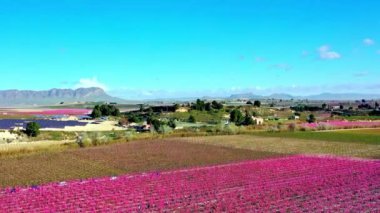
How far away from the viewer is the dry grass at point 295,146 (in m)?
38.4

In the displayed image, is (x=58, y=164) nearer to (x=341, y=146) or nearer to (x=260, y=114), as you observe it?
(x=341, y=146)

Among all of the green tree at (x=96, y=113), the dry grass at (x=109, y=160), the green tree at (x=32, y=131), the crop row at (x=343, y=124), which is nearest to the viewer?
the dry grass at (x=109, y=160)

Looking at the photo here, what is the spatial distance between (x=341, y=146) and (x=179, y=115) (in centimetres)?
5591

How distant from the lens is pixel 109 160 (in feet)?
113

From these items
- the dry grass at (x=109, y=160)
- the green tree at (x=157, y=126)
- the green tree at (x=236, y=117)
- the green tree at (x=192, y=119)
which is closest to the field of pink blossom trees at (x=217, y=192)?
the dry grass at (x=109, y=160)

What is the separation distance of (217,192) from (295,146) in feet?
82.9

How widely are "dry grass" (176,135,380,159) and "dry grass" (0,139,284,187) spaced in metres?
2.94

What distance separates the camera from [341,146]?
43438mm

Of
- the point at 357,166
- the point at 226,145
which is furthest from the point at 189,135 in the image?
the point at 357,166

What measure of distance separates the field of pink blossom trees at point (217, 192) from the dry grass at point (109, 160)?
11.9 ft

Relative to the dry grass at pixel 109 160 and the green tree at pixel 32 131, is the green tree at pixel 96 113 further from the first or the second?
the dry grass at pixel 109 160

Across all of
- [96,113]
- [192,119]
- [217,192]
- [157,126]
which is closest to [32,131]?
[157,126]

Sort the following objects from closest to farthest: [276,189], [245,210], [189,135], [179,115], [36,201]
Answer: [245,210]
[36,201]
[276,189]
[189,135]
[179,115]

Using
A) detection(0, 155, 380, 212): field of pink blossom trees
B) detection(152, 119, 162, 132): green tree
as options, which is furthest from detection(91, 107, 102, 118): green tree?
detection(0, 155, 380, 212): field of pink blossom trees
